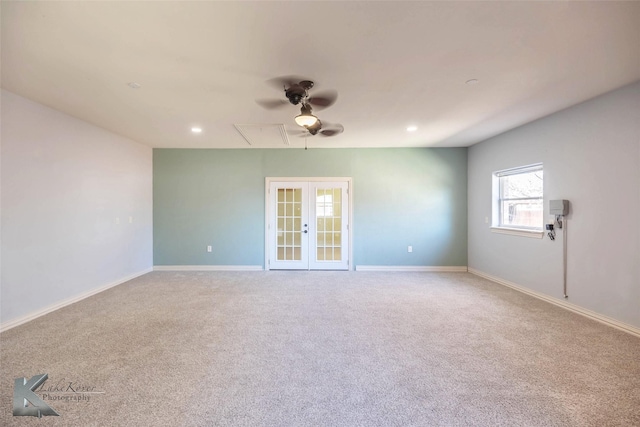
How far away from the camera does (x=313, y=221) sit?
5.50 m

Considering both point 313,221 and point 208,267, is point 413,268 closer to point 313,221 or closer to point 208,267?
point 313,221

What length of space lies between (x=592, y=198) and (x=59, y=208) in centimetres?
668

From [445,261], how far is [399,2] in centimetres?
492

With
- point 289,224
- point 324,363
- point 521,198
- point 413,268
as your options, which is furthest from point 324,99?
point 413,268

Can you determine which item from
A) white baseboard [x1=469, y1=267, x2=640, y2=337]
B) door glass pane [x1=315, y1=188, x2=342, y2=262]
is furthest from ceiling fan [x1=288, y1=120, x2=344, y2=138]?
white baseboard [x1=469, y1=267, x2=640, y2=337]

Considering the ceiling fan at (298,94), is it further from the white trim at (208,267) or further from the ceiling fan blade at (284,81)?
the white trim at (208,267)

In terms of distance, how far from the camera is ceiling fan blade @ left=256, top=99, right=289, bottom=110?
2979 millimetres

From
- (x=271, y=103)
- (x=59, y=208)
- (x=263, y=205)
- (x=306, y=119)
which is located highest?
(x=271, y=103)

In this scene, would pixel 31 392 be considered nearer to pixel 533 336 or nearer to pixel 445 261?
pixel 533 336

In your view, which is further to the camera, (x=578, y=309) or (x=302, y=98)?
(x=578, y=309)

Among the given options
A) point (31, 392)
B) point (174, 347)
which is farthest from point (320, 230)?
point (31, 392)

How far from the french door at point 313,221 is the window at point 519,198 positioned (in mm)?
2779

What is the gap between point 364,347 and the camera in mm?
2428

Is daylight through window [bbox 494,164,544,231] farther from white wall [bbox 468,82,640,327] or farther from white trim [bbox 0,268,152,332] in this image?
white trim [bbox 0,268,152,332]
